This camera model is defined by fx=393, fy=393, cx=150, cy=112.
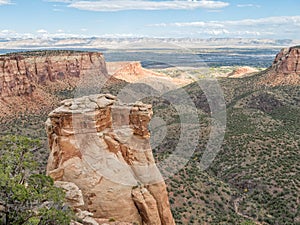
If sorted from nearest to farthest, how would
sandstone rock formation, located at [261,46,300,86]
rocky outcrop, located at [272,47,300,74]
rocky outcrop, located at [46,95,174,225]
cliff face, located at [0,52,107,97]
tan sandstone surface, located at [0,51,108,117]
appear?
rocky outcrop, located at [46,95,174,225], tan sandstone surface, located at [0,51,108,117], cliff face, located at [0,52,107,97], sandstone rock formation, located at [261,46,300,86], rocky outcrop, located at [272,47,300,74]

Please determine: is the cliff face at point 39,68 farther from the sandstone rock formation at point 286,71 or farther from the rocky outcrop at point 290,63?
the rocky outcrop at point 290,63

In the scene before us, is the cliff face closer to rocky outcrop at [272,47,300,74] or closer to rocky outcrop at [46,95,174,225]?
rocky outcrop at [272,47,300,74]

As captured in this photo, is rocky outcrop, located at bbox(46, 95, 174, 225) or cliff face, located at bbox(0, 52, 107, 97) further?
cliff face, located at bbox(0, 52, 107, 97)

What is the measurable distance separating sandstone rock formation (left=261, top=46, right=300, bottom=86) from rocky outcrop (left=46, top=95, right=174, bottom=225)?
300ft

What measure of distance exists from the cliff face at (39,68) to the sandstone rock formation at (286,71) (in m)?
51.9

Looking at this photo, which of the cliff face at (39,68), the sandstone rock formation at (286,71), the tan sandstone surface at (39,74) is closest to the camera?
the tan sandstone surface at (39,74)

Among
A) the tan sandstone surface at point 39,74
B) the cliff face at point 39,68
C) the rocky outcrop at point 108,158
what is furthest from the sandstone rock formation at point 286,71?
the rocky outcrop at point 108,158

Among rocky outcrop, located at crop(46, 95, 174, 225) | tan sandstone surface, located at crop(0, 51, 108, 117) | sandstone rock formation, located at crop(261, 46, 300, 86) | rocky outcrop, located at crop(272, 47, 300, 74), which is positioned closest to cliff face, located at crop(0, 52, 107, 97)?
tan sandstone surface, located at crop(0, 51, 108, 117)

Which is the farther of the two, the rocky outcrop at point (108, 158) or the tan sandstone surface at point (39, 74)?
the tan sandstone surface at point (39, 74)

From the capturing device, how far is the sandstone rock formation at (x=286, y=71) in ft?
357

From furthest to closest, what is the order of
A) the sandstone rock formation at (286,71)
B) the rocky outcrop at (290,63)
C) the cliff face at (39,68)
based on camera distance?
the rocky outcrop at (290,63)
the sandstone rock formation at (286,71)
the cliff face at (39,68)

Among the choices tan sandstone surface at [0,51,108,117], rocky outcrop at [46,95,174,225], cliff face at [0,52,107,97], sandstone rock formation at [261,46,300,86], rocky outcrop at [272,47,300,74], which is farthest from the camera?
rocky outcrop at [272,47,300,74]

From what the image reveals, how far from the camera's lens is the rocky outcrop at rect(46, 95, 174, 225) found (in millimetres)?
21891

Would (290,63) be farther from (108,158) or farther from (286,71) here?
(108,158)
